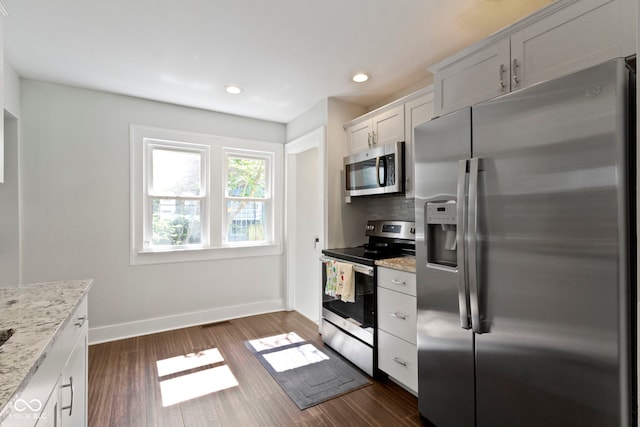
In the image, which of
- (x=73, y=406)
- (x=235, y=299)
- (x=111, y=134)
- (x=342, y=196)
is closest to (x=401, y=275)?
(x=342, y=196)

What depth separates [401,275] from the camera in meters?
2.21

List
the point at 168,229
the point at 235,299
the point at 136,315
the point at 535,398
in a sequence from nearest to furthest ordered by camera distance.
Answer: the point at 535,398 < the point at 136,315 < the point at 168,229 < the point at 235,299

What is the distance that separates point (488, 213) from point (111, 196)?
3.49m

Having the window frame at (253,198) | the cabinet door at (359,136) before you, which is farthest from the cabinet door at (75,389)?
the cabinet door at (359,136)

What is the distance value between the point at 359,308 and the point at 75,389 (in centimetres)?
190

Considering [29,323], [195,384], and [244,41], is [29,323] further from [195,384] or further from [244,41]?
[244,41]

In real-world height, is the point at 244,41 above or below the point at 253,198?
above

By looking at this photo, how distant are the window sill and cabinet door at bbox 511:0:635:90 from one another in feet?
10.6

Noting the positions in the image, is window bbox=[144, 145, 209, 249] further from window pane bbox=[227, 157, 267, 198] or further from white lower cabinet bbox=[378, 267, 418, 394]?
white lower cabinet bbox=[378, 267, 418, 394]

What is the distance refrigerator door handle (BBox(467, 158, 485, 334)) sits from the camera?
149 centimetres

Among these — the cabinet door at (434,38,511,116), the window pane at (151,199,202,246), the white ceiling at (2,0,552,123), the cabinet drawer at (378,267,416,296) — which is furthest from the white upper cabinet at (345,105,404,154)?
the window pane at (151,199,202,246)

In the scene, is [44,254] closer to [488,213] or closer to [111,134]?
[111,134]

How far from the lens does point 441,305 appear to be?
5.71 feet

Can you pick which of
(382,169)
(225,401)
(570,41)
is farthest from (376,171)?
(225,401)
